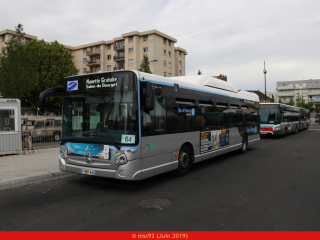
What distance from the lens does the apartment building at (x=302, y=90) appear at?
341 ft

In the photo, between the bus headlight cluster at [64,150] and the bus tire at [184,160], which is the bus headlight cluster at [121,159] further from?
the bus tire at [184,160]

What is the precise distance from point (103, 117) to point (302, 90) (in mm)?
118639

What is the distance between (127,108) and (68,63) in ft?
108

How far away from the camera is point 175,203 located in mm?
5035

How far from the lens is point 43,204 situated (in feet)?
→ 16.7

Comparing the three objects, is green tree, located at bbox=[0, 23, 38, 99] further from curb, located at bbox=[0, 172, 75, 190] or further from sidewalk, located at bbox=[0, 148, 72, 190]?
curb, located at bbox=[0, 172, 75, 190]

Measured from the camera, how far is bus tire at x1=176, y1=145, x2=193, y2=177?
7.20 meters

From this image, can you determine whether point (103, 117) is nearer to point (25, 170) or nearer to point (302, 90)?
point (25, 170)

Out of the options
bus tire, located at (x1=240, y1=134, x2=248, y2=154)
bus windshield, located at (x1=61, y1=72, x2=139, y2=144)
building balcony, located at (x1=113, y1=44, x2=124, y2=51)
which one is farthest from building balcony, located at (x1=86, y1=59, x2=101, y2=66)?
bus windshield, located at (x1=61, y1=72, x2=139, y2=144)

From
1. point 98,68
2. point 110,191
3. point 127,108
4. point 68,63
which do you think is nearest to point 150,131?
point 127,108

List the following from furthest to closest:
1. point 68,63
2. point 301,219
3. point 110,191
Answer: point 68,63 → point 110,191 → point 301,219

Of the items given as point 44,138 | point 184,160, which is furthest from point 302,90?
point 184,160

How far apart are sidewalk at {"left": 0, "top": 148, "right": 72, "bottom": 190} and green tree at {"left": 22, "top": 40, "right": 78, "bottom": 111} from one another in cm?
2526
